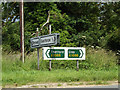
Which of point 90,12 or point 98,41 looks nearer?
point 98,41

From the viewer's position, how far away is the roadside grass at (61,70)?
873 cm

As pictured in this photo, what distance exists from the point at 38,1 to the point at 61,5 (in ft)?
7.84

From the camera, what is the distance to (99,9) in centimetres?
2150

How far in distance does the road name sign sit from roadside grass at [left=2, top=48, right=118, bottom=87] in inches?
47.1

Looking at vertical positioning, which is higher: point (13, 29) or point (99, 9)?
point (99, 9)

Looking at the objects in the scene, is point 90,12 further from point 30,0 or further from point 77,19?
point 30,0

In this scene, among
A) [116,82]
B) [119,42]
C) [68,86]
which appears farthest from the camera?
[119,42]

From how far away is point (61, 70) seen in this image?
11.8 m

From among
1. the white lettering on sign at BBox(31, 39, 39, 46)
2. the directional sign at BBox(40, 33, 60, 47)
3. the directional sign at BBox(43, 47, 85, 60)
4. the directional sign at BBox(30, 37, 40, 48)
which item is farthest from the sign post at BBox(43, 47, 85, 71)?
the white lettering on sign at BBox(31, 39, 39, 46)

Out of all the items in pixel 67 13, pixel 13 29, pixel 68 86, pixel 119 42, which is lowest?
pixel 68 86

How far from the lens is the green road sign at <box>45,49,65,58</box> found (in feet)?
38.8

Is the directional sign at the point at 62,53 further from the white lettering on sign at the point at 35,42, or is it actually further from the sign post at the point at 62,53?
the white lettering on sign at the point at 35,42

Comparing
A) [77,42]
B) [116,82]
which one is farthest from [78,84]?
[77,42]

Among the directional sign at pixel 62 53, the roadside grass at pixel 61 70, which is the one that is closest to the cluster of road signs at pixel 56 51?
the directional sign at pixel 62 53
